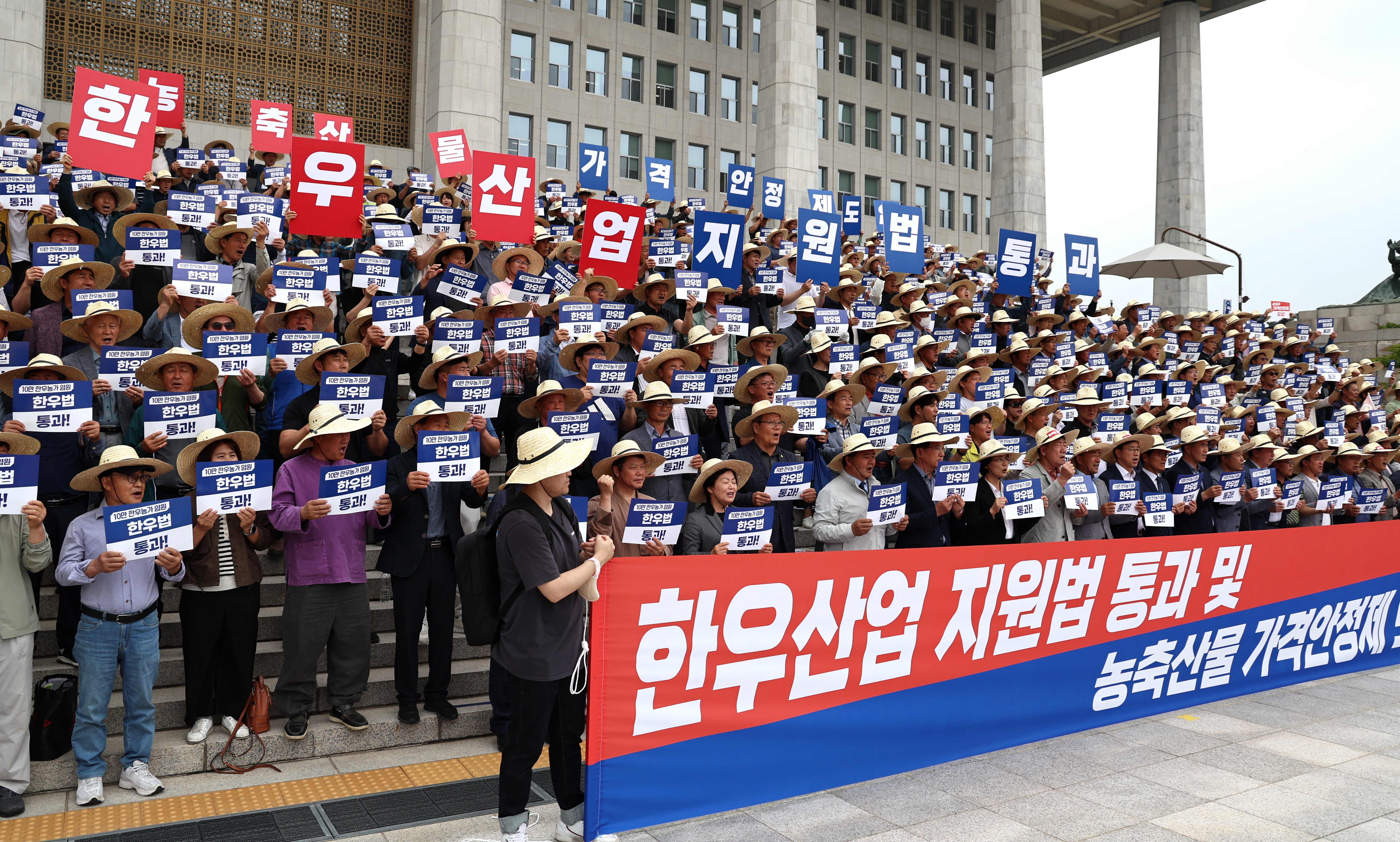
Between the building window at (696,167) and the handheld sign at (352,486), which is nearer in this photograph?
the handheld sign at (352,486)

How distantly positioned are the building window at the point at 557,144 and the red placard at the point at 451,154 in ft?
70.3

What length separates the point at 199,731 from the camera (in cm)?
641

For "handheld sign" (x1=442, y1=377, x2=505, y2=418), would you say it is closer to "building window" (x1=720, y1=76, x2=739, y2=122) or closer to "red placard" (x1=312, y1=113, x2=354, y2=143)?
"red placard" (x1=312, y1=113, x2=354, y2=143)

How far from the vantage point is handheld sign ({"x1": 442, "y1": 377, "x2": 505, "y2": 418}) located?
296 inches

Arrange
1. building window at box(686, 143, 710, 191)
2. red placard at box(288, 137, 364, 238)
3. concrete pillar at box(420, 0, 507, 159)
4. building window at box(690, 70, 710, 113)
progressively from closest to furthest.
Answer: red placard at box(288, 137, 364, 238), concrete pillar at box(420, 0, 507, 159), building window at box(686, 143, 710, 191), building window at box(690, 70, 710, 113)

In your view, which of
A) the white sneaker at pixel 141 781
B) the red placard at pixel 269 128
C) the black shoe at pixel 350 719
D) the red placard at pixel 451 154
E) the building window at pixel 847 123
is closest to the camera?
the white sneaker at pixel 141 781

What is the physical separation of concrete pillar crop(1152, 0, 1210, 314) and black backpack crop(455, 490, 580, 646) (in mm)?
44327

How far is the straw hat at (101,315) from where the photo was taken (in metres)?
7.79

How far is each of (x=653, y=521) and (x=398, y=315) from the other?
11.2ft

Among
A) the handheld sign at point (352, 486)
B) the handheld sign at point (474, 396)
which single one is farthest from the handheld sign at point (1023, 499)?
the handheld sign at point (352, 486)

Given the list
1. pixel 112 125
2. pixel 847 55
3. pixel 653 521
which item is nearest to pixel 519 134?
pixel 847 55

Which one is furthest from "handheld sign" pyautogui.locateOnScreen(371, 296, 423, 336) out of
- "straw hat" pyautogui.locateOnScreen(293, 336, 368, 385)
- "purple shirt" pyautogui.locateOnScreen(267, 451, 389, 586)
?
"purple shirt" pyautogui.locateOnScreen(267, 451, 389, 586)

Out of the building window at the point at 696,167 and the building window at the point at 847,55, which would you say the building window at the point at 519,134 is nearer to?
the building window at the point at 696,167

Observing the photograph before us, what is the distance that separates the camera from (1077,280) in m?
18.3
